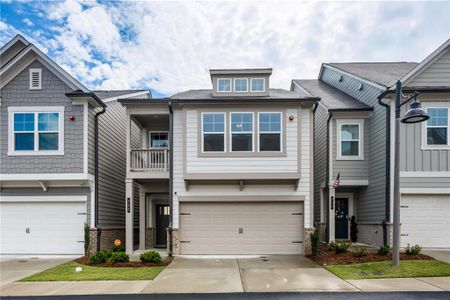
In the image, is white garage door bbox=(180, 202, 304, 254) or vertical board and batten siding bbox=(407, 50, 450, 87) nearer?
vertical board and batten siding bbox=(407, 50, 450, 87)

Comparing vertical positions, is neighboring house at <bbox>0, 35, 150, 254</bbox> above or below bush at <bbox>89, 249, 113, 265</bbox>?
above

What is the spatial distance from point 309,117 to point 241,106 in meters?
2.66

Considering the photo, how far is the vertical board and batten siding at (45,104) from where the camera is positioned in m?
12.0

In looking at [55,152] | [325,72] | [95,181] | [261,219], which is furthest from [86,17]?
[325,72]

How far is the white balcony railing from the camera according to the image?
41.7 ft

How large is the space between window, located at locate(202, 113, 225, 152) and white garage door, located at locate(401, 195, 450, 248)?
23.4 feet

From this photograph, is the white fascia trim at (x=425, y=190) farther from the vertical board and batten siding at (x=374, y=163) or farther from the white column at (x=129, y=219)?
the white column at (x=129, y=219)

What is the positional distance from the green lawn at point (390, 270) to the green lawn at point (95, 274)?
17.0ft

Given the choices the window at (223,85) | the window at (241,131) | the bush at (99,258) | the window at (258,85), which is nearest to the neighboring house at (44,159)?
the bush at (99,258)

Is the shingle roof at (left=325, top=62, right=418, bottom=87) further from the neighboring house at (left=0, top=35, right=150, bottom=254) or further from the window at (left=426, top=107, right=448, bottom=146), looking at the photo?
the neighboring house at (left=0, top=35, right=150, bottom=254)

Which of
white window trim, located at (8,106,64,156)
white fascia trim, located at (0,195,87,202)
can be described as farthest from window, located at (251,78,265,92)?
white fascia trim, located at (0,195,87,202)

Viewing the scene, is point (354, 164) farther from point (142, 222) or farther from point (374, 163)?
point (142, 222)

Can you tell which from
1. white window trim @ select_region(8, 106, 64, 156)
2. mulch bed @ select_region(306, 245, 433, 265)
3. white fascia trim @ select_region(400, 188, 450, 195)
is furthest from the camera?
white window trim @ select_region(8, 106, 64, 156)

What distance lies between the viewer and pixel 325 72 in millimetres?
19688
